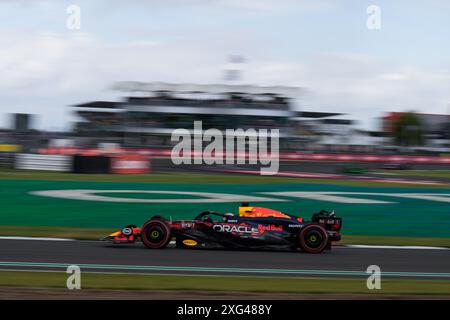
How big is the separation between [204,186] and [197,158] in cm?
1524

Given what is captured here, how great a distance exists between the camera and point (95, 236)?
445 inches

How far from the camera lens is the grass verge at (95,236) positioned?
11.3 metres

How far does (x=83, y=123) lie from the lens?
46.2 meters

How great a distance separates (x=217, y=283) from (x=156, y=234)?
2.65m

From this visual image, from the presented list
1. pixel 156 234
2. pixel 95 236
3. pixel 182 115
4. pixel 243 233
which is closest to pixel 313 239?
pixel 243 233

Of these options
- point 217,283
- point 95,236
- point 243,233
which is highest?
point 243,233

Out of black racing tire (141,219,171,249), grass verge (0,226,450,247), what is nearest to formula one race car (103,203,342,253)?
black racing tire (141,219,171,249)

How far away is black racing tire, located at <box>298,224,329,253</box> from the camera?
10094mm

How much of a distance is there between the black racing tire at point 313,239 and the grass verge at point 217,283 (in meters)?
2.02

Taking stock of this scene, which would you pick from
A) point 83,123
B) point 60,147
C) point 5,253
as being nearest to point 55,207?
point 5,253

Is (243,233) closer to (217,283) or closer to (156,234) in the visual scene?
(156,234)

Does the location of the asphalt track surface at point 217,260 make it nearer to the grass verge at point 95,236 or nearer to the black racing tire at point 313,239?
the black racing tire at point 313,239

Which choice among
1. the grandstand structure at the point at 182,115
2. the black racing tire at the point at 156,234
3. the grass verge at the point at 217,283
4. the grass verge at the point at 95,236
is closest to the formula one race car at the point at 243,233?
the black racing tire at the point at 156,234
